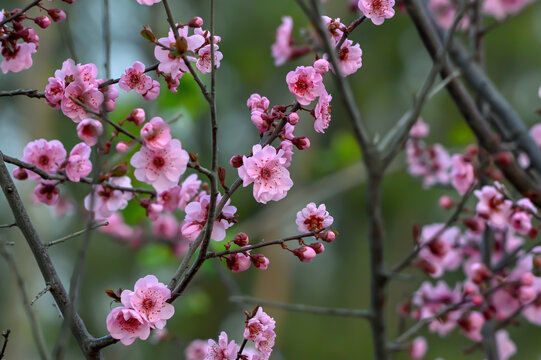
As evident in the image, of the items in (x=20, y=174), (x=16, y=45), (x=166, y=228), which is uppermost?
(x=16, y=45)

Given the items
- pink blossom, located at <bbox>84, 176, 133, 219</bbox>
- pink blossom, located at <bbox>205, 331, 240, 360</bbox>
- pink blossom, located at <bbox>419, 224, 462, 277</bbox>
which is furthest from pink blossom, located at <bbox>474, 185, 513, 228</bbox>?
pink blossom, located at <bbox>84, 176, 133, 219</bbox>

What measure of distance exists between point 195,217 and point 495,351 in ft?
3.99

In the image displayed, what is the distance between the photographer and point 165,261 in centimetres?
233

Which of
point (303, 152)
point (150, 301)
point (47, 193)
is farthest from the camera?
point (303, 152)

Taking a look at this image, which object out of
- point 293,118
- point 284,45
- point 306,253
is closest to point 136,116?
point 293,118

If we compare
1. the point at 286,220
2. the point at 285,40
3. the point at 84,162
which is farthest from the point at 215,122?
the point at 286,220

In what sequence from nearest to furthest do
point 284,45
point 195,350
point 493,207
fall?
point 493,207 < point 284,45 < point 195,350

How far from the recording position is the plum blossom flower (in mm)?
958

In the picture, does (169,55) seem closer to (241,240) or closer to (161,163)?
(161,163)

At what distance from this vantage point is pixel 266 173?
0.90 metres

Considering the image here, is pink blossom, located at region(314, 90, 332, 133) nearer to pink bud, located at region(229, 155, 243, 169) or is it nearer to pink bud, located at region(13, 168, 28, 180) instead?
pink bud, located at region(229, 155, 243, 169)

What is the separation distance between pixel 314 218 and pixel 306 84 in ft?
0.79

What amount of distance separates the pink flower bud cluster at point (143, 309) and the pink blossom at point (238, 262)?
12 centimetres

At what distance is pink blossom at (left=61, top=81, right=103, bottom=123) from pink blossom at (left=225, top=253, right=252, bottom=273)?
362 mm
